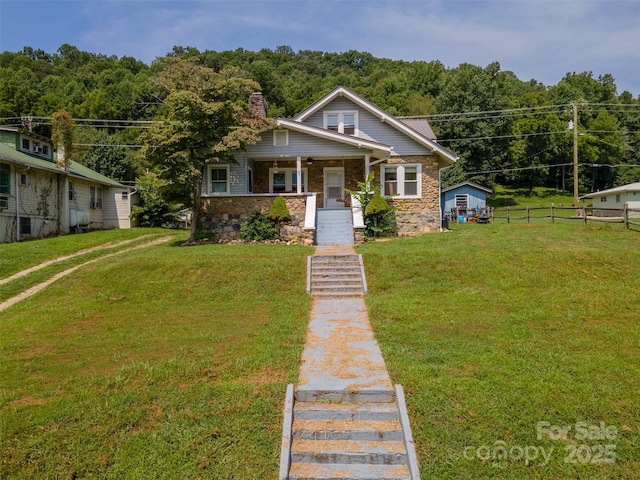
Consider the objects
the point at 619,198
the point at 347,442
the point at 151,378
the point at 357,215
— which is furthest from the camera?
the point at 619,198

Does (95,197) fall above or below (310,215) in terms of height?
above

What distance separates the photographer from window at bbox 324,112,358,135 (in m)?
21.9

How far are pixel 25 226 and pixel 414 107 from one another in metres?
45.6

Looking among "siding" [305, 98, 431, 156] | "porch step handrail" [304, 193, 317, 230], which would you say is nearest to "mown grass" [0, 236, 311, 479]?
"porch step handrail" [304, 193, 317, 230]

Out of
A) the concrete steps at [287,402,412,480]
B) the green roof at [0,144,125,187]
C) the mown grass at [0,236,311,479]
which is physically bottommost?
the concrete steps at [287,402,412,480]

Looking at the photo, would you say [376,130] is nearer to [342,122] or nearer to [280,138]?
[342,122]

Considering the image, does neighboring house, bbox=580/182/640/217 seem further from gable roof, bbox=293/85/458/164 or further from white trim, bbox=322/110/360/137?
white trim, bbox=322/110/360/137

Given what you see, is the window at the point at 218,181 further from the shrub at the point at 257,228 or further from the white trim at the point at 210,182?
the shrub at the point at 257,228

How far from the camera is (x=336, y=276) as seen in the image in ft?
41.3

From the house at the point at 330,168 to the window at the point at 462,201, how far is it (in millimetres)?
14377

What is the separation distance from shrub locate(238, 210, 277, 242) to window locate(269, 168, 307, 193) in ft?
10.4

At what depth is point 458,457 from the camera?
501cm

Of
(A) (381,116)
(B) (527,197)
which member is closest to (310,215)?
(A) (381,116)

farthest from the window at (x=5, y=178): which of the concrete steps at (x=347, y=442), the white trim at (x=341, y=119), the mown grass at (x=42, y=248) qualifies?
the concrete steps at (x=347, y=442)
